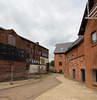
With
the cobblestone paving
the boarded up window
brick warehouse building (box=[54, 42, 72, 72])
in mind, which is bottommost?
the cobblestone paving

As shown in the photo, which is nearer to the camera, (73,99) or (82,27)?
(73,99)

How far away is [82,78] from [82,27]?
7340 mm

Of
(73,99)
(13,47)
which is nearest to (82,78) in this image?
(73,99)

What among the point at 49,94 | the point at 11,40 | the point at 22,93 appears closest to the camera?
the point at 49,94

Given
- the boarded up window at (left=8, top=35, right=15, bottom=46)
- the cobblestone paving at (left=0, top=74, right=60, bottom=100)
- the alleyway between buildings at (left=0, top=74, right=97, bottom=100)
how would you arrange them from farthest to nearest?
the boarded up window at (left=8, top=35, right=15, bottom=46), the cobblestone paving at (left=0, top=74, right=60, bottom=100), the alleyway between buildings at (left=0, top=74, right=97, bottom=100)

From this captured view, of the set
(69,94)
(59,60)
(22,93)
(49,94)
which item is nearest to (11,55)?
(22,93)

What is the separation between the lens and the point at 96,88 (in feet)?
30.9

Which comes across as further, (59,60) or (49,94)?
(59,60)

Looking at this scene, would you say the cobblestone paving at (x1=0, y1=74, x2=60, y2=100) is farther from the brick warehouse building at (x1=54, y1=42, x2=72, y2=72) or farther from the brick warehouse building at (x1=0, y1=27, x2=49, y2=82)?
the brick warehouse building at (x1=54, y1=42, x2=72, y2=72)

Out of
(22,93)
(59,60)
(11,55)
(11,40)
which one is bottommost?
(22,93)

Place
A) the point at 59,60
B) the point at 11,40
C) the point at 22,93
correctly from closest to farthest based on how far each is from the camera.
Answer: the point at 22,93 < the point at 11,40 < the point at 59,60

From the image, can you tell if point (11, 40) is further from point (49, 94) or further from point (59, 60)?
point (59, 60)

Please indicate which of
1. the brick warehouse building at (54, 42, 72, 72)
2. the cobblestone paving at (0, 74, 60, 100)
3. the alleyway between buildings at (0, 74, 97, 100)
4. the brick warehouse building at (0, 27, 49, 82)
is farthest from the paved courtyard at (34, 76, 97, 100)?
the brick warehouse building at (54, 42, 72, 72)

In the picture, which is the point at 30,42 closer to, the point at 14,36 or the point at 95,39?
the point at 14,36
